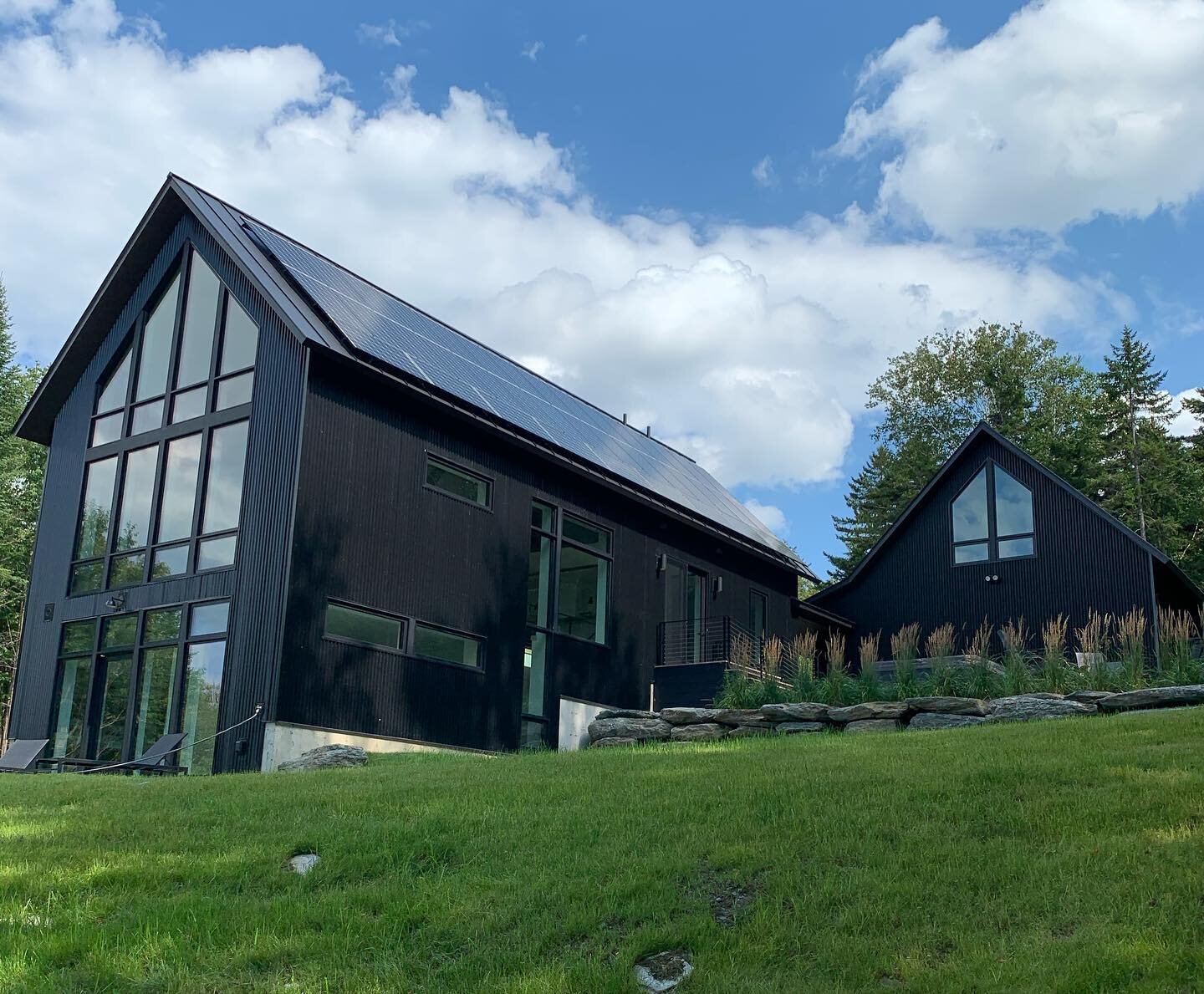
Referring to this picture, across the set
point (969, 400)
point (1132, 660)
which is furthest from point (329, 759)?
point (969, 400)

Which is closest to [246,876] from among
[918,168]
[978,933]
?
[978,933]

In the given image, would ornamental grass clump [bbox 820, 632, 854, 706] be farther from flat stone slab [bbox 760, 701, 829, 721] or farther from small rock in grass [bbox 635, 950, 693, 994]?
small rock in grass [bbox 635, 950, 693, 994]

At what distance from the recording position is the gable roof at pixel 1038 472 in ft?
70.4

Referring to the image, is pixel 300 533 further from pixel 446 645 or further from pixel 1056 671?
pixel 1056 671

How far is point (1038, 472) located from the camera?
887 inches

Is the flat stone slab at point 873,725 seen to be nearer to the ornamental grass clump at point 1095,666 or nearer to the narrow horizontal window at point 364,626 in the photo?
the ornamental grass clump at point 1095,666

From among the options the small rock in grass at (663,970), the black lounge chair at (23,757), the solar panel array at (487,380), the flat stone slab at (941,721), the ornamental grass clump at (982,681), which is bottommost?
the small rock in grass at (663,970)

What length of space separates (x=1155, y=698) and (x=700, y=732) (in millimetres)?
5085

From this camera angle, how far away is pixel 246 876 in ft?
22.7

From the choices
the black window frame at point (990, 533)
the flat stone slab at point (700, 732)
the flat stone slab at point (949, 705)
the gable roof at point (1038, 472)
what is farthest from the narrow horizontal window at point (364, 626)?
the black window frame at point (990, 533)

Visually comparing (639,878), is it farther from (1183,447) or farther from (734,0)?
(1183,447)

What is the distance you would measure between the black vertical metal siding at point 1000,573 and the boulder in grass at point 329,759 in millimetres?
13647

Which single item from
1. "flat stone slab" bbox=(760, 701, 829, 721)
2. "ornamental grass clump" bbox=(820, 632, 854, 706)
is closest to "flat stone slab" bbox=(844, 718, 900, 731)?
"flat stone slab" bbox=(760, 701, 829, 721)

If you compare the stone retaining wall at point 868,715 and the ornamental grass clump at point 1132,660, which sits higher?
the ornamental grass clump at point 1132,660
